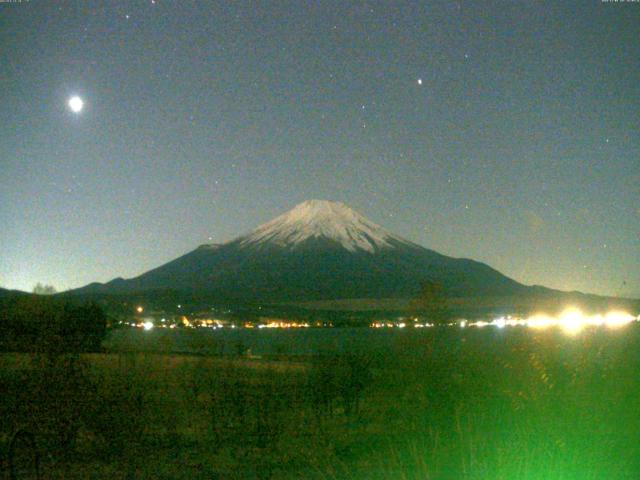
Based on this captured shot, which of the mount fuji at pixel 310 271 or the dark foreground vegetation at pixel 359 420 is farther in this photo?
the mount fuji at pixel 310 271

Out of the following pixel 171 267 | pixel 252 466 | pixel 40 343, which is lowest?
pixel 252 466

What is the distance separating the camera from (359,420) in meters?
14.2

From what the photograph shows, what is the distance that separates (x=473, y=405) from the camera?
12.0 meters

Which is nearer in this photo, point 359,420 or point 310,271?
point 359,420

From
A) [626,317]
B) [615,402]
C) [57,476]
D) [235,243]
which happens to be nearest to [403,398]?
[615,402]

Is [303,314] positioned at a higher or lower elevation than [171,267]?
lower

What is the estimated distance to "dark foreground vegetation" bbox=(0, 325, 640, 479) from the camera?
8648mm

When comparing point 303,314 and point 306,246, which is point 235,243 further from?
point 303,314

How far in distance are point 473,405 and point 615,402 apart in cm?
202

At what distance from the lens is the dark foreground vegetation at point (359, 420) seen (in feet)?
28.4

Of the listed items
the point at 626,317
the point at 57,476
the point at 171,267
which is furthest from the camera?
the point at 171,267

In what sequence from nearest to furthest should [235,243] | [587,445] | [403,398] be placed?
[587,445], [403,398], [235,243]

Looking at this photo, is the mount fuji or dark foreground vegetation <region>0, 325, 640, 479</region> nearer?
dark foreground vegetation <region>0, 325, 640, 479</region>

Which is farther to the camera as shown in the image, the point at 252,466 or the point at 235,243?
the point at 235,243
